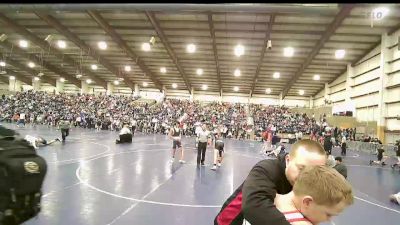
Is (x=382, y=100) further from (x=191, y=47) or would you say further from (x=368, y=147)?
(x=191, y=47)

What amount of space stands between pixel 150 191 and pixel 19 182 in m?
7.68

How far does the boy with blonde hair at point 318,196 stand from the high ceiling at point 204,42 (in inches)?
679

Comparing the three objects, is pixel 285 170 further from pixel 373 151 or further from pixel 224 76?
pixel 224 76

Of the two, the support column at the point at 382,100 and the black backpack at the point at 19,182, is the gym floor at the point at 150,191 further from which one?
the support column at the point at 382,100

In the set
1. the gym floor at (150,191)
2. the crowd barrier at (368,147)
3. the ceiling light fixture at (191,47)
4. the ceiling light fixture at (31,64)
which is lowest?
the gym floor at (150,191)

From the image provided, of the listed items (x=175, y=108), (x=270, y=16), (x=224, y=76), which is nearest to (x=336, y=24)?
(x=270, y=16)

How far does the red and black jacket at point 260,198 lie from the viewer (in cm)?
145

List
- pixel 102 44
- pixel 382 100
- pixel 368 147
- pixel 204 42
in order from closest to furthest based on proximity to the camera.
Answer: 1. pixel 368 147
2. pixel 382 100
3. pixel 204 42
4. pixel 102 44

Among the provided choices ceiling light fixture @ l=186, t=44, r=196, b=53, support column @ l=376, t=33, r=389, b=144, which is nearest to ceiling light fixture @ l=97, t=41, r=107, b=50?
ceiling light fixture @ l=186, t=44, r=196, b=53

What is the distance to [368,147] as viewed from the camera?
25.3 meters

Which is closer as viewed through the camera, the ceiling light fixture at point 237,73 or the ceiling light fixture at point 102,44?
the ceiling light fixture at point 102,44

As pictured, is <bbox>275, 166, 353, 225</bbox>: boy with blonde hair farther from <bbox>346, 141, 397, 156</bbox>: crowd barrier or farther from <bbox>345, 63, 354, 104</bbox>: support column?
<bbox>345, 63, 354, 104</bbox>: support column

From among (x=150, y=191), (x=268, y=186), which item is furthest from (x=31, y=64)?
(x=268, y=186)

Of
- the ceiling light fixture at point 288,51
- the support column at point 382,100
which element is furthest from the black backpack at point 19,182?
the support column at point 382,100
